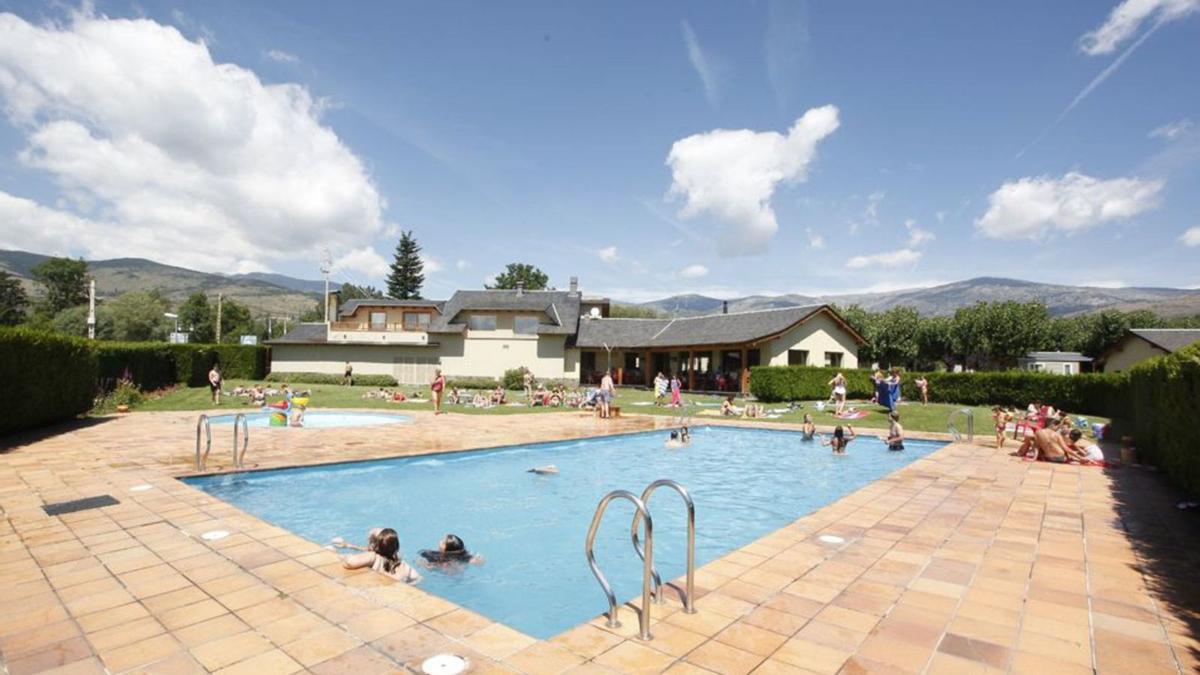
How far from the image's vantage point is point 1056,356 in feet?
196

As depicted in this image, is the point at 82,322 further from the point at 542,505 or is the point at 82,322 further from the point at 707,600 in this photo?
the point at 707,600

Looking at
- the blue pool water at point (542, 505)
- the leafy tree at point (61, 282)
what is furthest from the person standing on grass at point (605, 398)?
the leafy tree at point (61, 282)

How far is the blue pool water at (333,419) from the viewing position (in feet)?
60.9

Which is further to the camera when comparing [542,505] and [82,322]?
[82,322]

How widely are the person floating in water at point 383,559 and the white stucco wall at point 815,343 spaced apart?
26397 millimetres

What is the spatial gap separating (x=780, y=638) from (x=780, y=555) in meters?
1.94

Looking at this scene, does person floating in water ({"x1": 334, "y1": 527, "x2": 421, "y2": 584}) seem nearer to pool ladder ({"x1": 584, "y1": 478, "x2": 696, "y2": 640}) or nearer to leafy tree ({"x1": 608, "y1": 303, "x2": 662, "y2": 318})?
pool ladder ({"x1": 584, "y1": 478, "x2": 696, "y2": 640})

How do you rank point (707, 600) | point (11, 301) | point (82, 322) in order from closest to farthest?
point (707, 600) < point (82, 322) < point (11, 301)

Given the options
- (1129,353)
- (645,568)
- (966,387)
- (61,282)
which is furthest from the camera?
(61,282)

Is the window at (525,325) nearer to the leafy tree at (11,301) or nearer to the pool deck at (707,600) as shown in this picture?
the pool deck at (707,600)

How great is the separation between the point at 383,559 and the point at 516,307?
33.2 meters

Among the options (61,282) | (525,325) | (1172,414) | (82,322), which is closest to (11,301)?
(61,282)

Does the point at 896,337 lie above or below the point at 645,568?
above

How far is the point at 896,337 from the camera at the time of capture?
57.2 meters
